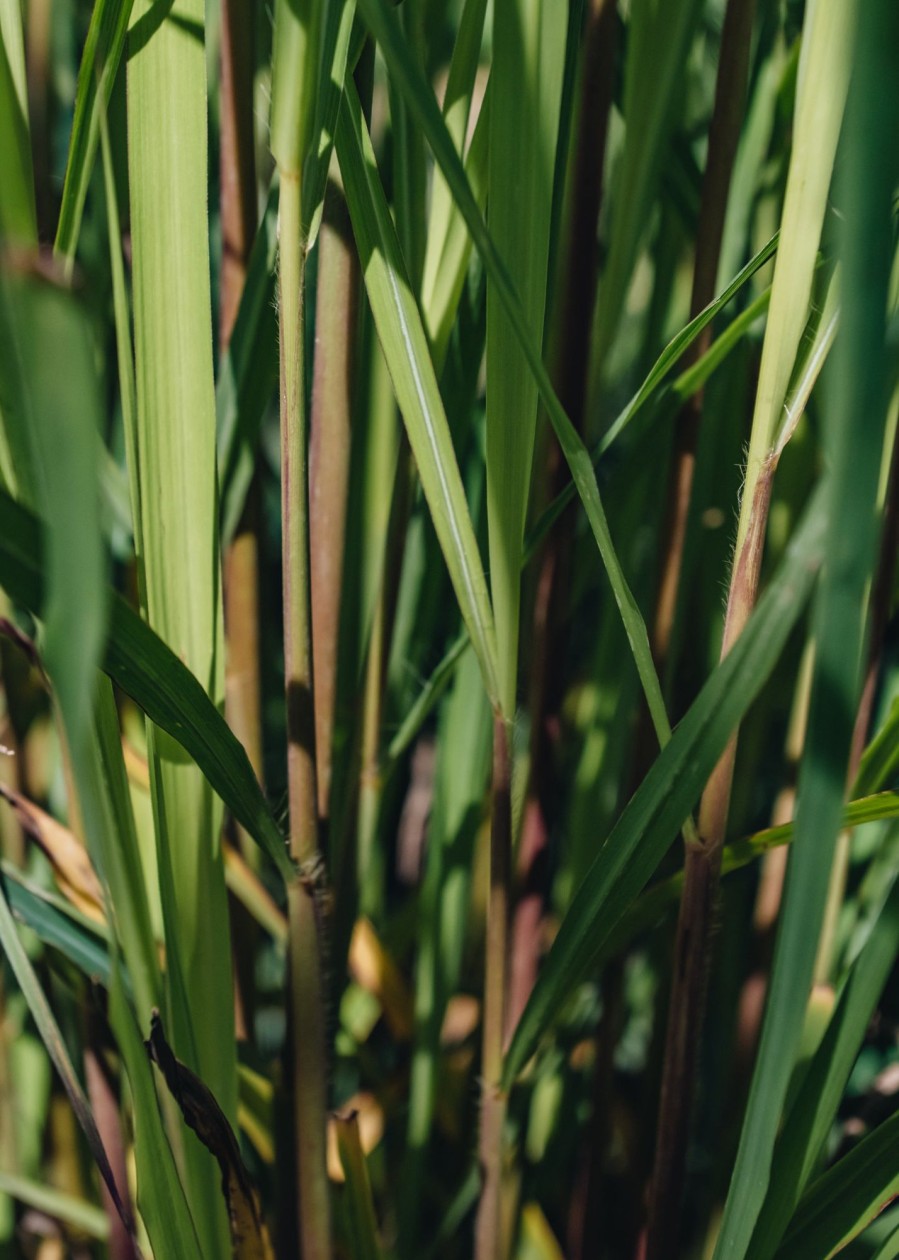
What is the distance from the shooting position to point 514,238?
24cm

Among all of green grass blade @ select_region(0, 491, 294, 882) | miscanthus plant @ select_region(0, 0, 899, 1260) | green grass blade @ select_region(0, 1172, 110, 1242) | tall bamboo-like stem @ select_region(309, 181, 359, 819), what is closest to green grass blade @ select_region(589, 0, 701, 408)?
miscanthus plant @ select_region(0, 0, 899, 1260)

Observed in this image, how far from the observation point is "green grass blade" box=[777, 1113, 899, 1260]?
27 centimetres

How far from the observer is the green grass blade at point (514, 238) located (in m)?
0.23

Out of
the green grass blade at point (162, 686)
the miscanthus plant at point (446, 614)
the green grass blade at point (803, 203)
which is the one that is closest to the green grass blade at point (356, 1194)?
the miscanthus plant at point (446, 614)

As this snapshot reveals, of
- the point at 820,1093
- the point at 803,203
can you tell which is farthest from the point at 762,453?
the point at 820,1093

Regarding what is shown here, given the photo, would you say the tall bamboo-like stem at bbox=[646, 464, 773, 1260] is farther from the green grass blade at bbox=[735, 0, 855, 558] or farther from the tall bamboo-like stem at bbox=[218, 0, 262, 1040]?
the tall bamboo-like stem at bbox=[218, 0, 262, 1040]

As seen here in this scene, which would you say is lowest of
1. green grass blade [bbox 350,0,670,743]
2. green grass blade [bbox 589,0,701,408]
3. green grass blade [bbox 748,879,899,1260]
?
green grass blade [bbox 748,879,899,1260]

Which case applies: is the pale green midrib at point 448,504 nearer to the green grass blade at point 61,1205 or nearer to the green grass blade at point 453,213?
the green grass blade at point 453,213

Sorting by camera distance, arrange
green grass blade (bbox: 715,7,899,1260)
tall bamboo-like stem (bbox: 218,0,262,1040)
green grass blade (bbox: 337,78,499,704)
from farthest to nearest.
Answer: tall bamboo-like stem (bbox: 218,0,262,1040) < green grass blade (bbox: 337,78,499,704) < green grass blade (bbox: 715,7,899,1260)

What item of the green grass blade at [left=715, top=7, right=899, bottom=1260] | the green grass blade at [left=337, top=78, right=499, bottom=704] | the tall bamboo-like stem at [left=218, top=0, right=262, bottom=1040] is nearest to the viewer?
the green grass blade at [left=715, top=7, right=899, bottom=1260]

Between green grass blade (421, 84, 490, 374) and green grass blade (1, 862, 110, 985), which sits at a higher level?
green grass blade (421, 84, 490, 374)

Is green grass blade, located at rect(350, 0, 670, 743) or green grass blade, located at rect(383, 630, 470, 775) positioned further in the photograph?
green grass blade, located at rect(383, 630, 470, 775)

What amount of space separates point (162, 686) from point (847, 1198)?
0.75 feet

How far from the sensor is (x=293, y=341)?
23 centimetres
